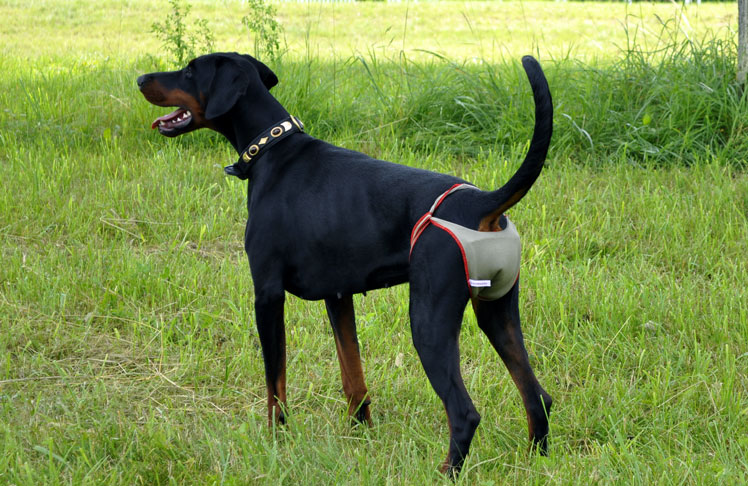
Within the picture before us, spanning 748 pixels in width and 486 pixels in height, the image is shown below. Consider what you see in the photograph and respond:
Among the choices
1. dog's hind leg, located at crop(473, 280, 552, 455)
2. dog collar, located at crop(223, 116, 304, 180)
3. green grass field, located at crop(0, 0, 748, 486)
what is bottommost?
Answer: green grass field, located at crop(0, 0, 748, 486)

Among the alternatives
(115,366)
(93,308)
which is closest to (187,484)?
(115,366)

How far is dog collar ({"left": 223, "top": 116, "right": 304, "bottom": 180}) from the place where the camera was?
2980mm

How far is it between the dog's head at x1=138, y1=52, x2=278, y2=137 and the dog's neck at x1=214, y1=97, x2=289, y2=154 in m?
0.06

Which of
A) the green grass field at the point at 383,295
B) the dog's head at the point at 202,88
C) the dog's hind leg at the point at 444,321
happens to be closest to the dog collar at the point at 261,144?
the dog's head at the point at 202,88

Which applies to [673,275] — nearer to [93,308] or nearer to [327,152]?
[327,152]

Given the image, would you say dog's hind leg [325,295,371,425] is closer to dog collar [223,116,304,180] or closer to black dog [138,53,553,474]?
black dog [138,53,553,474]

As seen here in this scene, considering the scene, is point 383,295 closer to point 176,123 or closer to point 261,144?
point 261,144

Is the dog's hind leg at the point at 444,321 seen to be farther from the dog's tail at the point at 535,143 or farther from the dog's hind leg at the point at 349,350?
the dog's hind leg at the point at 349,350

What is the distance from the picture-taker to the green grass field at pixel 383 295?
9.18ft

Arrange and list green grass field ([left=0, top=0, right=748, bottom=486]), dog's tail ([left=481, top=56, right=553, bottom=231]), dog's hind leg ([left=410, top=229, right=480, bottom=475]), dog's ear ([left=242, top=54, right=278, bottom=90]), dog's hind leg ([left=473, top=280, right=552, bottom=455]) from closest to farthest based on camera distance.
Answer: dog's tail ([left=481, top=56, right=553, bottom=231])
dog's hind leg ([left=410, top=229, right=480, bottom=475])
dog's hind leg ([left=473, top=280, right=552, bottom=455])
green grass field ([left=0, top=0, right=748, bottom=486])
dog's ear ([left=242, top=54, right=278, bottom=90])

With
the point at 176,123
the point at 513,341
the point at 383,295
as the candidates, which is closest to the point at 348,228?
the point at 513,341

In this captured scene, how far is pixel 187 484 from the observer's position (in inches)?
104

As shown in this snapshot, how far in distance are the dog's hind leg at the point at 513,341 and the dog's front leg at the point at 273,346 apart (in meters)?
0.75

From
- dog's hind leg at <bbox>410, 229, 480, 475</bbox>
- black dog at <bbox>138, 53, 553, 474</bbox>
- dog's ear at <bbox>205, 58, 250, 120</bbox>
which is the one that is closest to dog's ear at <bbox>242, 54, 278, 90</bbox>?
black dog at <bbox>138, 53, 553, 474</bbox>
